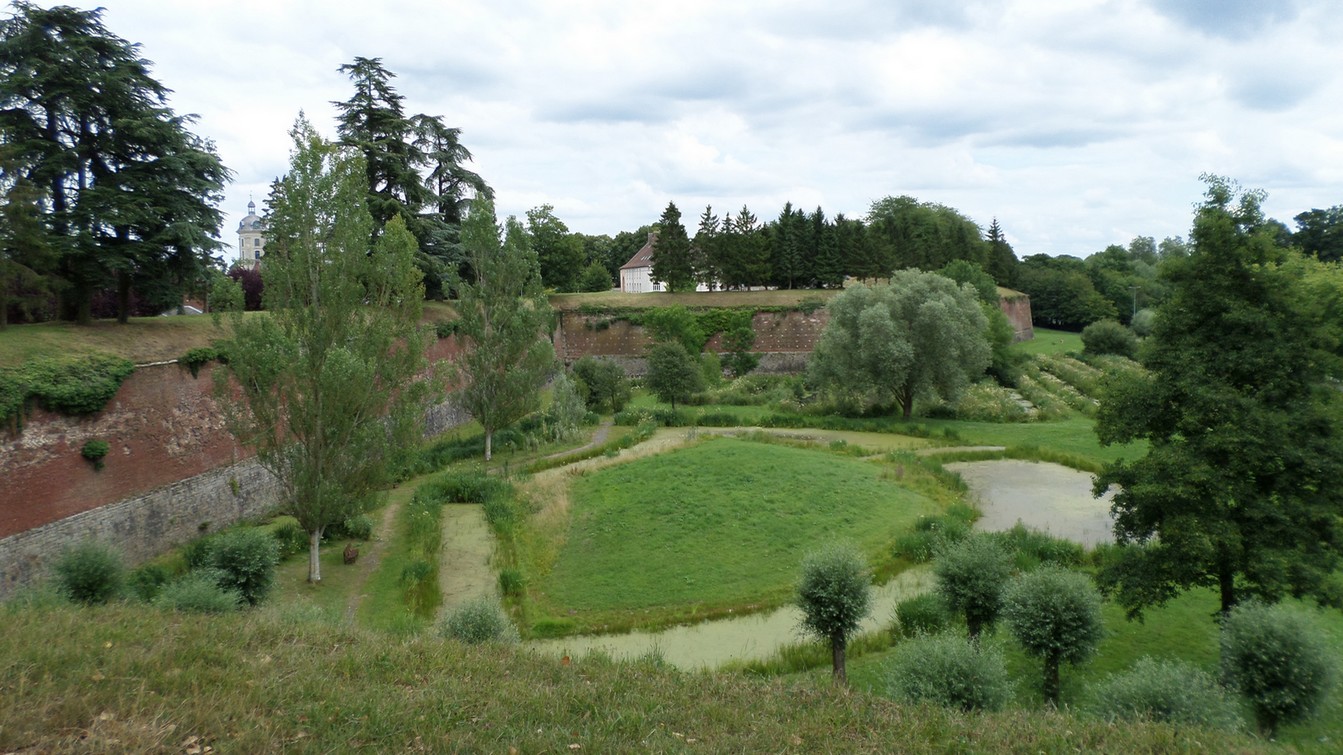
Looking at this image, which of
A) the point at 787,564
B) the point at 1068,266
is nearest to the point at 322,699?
the point at 787,564

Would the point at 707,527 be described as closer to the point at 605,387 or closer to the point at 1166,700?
the point at 1166,700

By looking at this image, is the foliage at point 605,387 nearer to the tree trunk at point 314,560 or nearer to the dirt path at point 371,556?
the dirt path at point 371,556

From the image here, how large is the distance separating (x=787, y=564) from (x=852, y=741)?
8542 millimetres

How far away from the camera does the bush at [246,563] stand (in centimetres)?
1069

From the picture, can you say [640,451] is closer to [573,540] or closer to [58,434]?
[573,540]

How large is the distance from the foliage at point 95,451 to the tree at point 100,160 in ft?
12.6

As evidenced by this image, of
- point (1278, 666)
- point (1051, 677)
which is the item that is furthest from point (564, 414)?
point (1278, 666)

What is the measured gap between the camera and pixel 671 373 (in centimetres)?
3031

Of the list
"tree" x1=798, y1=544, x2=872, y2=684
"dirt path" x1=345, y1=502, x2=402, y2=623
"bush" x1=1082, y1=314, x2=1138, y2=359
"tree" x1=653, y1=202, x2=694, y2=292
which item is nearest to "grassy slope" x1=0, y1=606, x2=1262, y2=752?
"tree" x1=798, y1=544, x2=872, y2=684

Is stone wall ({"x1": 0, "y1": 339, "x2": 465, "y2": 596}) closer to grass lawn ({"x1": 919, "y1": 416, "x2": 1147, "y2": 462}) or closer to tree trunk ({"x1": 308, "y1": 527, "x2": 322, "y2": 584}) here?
tree trunk ({"x1": 308, "y1": 527, "x2": 322, "y2": 584})

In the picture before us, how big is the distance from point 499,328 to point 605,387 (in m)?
8.55

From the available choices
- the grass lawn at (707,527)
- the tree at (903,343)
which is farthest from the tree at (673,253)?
the grass lawn at (707,527)

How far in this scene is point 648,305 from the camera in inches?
1722

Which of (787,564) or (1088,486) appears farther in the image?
(1088,486)
